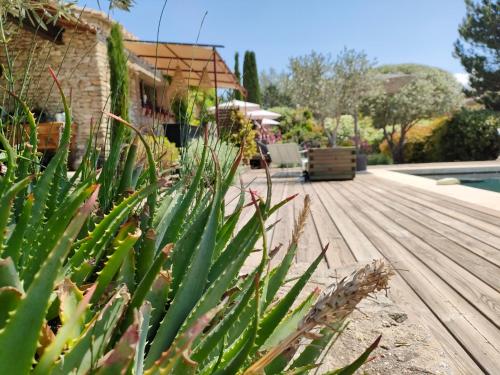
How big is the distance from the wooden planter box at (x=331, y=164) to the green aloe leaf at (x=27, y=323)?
878 cm

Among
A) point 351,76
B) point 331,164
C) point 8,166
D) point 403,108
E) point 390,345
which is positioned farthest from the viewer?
point 403,108

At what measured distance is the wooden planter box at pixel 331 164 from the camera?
29.6ft

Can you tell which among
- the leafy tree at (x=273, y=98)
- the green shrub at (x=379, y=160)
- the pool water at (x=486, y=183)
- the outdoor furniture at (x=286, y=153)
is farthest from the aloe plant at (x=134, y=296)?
the leafy tree at (x=273, y=98)

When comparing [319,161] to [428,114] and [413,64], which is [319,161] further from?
[413,64]

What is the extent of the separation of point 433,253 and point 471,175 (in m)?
9.23

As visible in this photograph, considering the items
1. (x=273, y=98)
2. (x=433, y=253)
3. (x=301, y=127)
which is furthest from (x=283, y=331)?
(x=273, y=98)

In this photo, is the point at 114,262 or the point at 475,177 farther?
the point at 475,177

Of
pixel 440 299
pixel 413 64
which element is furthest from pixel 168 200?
pixel 413 64

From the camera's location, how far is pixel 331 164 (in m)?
9.15

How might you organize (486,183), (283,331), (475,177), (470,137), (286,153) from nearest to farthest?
1. (283,331)
2. (286,153)
3. (486,183)
4. (475,177)
5. (470,137)

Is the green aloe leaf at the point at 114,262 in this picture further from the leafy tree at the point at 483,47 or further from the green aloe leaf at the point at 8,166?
the leafy tree at the point at 483,47

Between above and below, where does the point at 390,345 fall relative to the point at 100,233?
below

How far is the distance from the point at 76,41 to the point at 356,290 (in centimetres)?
1075

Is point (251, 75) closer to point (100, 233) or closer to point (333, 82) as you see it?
point (333, 82)
